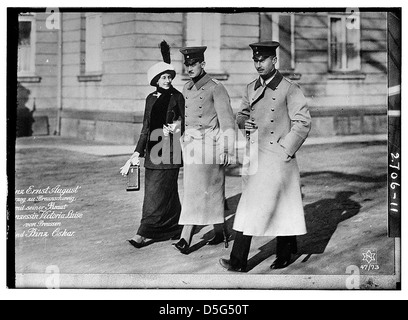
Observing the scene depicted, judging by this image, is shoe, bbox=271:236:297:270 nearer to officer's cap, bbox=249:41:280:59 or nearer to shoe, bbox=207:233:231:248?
shoe, bbox=207:233:231:248

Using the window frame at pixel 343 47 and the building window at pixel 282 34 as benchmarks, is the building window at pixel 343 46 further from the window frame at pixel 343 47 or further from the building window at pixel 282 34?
the building window at pixel 282 34

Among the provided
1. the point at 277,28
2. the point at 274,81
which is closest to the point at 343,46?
the point at 277,28

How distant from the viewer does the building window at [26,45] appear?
23.4ft

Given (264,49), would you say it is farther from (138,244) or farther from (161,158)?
(138,244)

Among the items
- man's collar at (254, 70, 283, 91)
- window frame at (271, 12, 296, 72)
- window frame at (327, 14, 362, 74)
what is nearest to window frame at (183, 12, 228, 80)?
man's collar at (254, 70, 283, 91)

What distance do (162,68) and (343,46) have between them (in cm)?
192

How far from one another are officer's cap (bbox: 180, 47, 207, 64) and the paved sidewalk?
42.6 inches

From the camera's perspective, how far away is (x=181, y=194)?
7047mm

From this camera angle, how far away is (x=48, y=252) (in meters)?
7.11

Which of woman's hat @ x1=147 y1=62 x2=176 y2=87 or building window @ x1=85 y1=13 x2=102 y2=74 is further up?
building window @ x1=85 y1=13 x2=102 y2=74

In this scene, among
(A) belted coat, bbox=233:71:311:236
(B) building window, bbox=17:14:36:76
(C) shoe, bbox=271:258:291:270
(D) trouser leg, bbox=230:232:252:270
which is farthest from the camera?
(B) building window, bbox=17:14:36:76

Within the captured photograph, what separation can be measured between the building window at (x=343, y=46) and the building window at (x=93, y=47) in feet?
7.64

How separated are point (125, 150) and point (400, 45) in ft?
9.44

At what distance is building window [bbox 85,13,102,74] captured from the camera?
7.29 m
